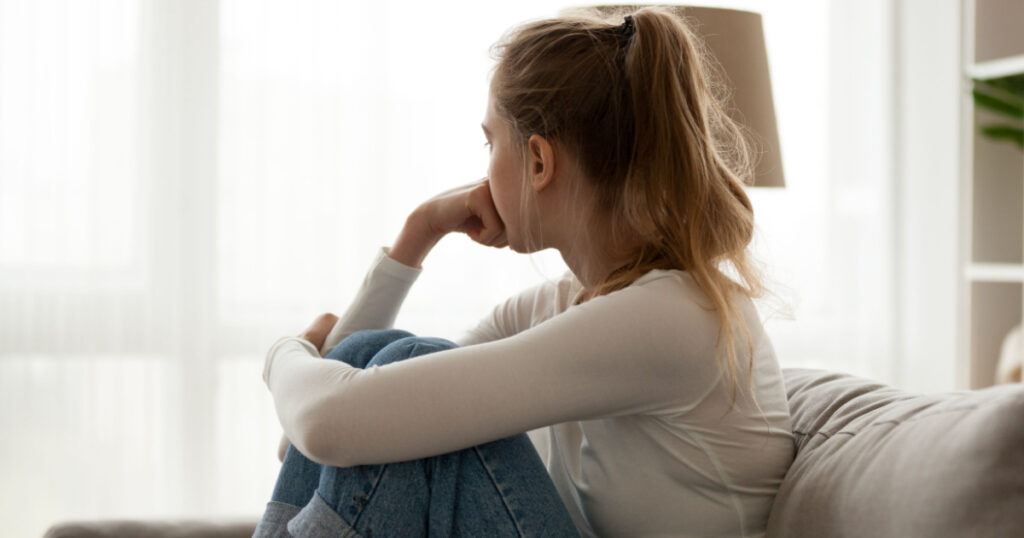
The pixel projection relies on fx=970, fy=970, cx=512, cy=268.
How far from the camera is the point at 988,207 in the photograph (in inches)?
105

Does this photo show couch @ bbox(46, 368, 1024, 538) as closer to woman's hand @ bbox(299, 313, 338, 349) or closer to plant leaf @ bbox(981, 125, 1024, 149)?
woman's hand @ bbox(299, 313, 338, 349)

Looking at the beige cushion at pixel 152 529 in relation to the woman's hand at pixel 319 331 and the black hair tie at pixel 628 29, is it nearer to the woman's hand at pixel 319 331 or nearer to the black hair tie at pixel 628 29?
the woman's hand at pixel 319 331

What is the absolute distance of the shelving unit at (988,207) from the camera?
2635 mm

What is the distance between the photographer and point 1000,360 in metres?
2.66

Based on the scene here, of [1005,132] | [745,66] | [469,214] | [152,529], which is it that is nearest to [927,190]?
[1005,132]

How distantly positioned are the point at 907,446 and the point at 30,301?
2.19m

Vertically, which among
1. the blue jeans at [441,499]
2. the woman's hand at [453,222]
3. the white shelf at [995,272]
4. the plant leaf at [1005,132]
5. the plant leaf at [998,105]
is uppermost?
the plant leaf at [998,105]

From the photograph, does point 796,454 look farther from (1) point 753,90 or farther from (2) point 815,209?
(2) point 815,209

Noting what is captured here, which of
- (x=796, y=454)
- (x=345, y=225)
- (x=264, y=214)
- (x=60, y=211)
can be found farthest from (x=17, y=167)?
(x=796, y=454)

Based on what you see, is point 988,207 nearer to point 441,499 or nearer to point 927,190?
point 927,190

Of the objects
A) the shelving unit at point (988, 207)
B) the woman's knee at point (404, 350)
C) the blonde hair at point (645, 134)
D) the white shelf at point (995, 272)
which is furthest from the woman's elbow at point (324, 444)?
the shelving unit at point (988, 207)

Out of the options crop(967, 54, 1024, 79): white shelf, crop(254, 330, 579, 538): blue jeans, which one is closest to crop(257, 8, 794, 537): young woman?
crop(254, 330, 579, 538): blue jeans

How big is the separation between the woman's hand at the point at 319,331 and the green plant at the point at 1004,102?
1.95 meters

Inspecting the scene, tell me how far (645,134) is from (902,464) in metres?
0.44
